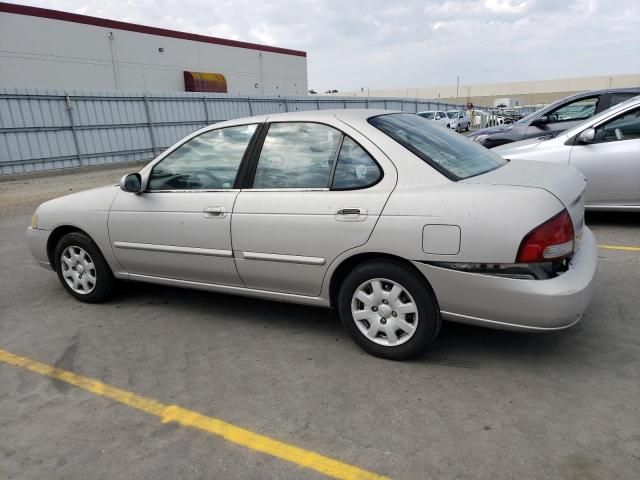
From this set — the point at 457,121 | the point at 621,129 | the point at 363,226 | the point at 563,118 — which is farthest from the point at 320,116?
the point at 457,121

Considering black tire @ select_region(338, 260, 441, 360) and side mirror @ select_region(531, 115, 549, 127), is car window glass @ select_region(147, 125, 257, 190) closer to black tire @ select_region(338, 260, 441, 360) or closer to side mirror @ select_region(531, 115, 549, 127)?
black tire @ select_region(338, 260, 441, 360)

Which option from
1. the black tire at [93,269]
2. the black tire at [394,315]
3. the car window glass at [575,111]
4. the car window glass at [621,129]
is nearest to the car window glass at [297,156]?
the black tire at [394,315]

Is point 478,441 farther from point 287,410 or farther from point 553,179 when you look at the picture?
point 553,179

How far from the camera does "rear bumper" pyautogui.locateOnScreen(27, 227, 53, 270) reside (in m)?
4.61

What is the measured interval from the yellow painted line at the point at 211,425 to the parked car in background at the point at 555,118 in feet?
25.1

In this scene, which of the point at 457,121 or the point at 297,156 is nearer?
the point at 297,156

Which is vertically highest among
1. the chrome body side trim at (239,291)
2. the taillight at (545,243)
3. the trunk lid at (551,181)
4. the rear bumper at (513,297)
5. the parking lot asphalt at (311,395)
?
the trunk lid at (551,181)

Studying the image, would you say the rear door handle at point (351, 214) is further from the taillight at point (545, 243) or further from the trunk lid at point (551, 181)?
the taillight at point (545, 243)

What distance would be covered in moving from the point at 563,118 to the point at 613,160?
145 inches

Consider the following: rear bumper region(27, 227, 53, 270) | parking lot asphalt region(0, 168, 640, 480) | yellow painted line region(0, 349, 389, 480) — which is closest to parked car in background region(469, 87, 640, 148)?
parking lot asphalt region(0, 168, 640, 480)

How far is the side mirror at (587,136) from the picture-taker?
19.7 feet

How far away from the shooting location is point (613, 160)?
5.98 metres

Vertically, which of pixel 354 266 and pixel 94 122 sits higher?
pixel 94 122

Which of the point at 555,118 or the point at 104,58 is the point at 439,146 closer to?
the point at 555,118
